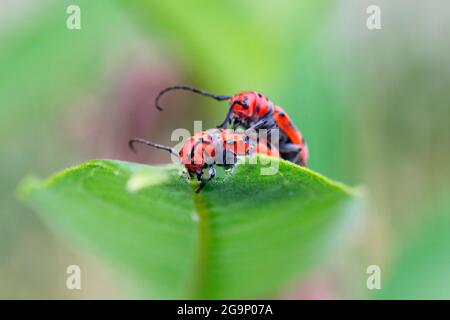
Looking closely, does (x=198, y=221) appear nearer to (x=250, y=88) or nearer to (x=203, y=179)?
(x=203, y=179)

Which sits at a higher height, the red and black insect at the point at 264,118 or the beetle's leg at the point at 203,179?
the red and black insect at the point at 264,118

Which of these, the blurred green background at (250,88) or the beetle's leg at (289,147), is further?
the blurred green background at (250,88)

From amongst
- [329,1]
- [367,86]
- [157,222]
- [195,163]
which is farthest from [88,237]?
[367,86]

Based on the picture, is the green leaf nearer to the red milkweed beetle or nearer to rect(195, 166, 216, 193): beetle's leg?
rect(195, 166, 216, 193): beetle's leg

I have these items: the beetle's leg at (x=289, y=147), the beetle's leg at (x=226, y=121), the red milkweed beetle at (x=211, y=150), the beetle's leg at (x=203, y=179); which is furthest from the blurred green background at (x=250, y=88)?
the beetle's leg at (x=203, y=179)

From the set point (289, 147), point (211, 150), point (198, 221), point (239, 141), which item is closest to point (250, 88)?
point (289, 147)

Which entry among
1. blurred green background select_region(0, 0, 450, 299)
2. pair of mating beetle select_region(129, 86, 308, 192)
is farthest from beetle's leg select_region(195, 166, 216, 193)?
blurred green background select_region(0, 0, 450, 299)

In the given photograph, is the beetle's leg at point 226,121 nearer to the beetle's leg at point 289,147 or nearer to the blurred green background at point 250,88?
the beetle's leg at point 289,147

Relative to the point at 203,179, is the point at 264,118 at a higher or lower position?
higher
